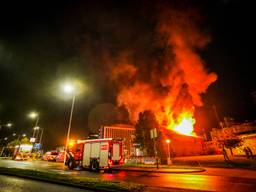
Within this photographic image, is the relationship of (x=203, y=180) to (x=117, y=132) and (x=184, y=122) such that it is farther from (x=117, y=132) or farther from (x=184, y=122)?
(x=117, y=132)

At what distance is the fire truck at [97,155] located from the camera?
1928cm

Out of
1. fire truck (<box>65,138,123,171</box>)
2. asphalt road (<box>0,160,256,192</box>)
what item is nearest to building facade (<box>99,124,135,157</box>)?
fire truck (<box>65,138,123,171</box>)

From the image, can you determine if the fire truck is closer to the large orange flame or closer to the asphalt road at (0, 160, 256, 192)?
the asphalt road at (0, 160, 256, 192)

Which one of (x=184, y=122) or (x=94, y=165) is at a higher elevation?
(x=184, y=122)

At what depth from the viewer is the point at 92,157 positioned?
66.4ft

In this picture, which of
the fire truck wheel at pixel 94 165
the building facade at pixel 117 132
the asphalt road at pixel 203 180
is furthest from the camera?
the building facade at pixel 117 132

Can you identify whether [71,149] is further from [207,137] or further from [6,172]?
[207,137]

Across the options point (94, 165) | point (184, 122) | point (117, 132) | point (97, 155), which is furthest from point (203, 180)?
point (117, 132)

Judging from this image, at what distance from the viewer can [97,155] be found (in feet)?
65.5

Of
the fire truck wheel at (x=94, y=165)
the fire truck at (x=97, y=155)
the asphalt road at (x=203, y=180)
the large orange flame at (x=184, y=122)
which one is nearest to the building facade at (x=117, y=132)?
the large orange flame at (x=184, y=122)

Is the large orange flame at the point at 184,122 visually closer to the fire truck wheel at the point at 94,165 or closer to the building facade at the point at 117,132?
the fire truck wheel at the point at 94,165

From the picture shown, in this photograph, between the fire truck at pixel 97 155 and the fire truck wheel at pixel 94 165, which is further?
the fire truck wheel at pixel 94 165

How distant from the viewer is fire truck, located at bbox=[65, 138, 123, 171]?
63.3 ft

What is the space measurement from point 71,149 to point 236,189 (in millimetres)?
20098
